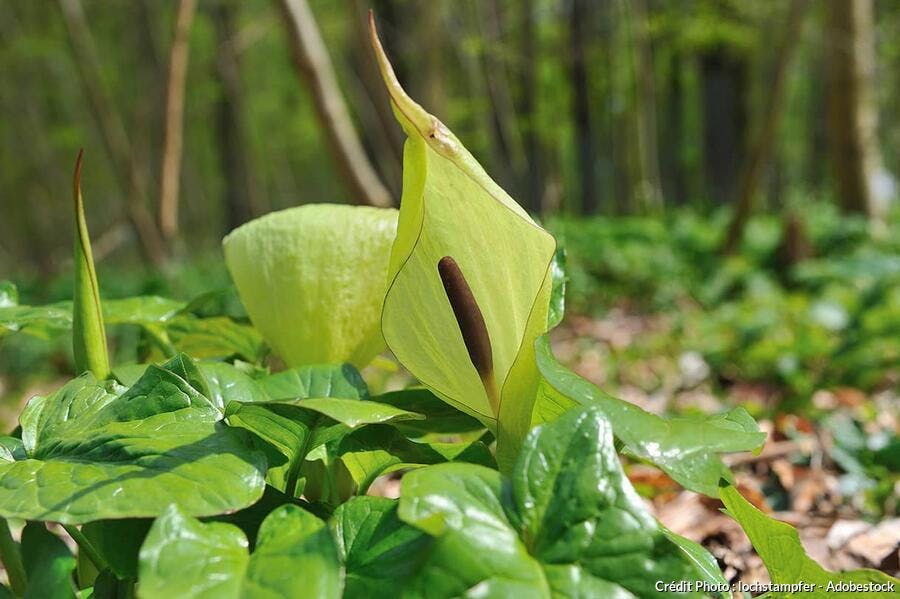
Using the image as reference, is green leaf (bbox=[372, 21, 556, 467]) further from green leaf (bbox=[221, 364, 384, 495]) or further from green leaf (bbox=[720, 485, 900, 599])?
green leaf (bbox=[720, 485, 900, 599])

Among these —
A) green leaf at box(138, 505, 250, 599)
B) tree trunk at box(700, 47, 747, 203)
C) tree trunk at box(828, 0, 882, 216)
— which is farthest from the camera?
tree trunk at box(700, 47, 747, 203)

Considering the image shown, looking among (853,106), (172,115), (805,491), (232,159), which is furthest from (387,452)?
(232,159)

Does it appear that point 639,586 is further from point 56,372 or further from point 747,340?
point 56,372

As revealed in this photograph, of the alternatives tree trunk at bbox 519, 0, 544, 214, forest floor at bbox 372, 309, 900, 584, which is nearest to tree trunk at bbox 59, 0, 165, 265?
forest floor at bbox 372, 309, 900, 584

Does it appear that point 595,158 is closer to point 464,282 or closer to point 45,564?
point 464,282

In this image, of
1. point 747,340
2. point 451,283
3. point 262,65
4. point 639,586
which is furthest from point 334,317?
point 262,65
